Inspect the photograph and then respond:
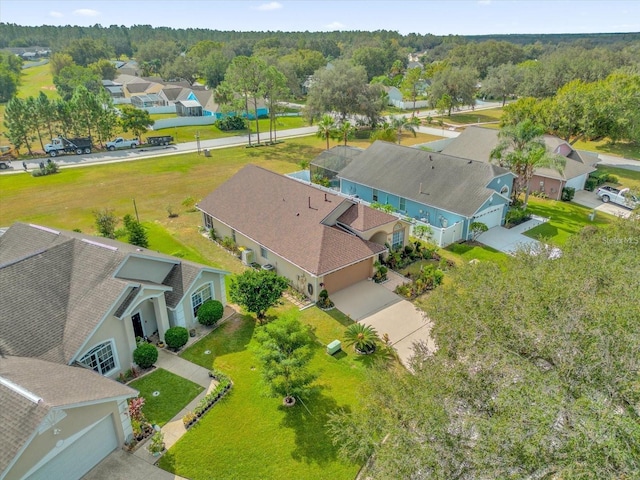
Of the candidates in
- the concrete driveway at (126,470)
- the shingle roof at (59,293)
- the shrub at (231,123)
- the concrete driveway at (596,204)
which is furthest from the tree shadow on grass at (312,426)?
the shrub at (231,123)

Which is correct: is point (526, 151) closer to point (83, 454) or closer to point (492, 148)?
point (492, 148)

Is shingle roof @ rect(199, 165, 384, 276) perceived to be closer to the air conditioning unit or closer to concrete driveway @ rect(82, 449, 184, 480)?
the air conditioning unit

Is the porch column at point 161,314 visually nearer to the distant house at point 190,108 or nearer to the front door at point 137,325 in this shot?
the front door at point 137,325

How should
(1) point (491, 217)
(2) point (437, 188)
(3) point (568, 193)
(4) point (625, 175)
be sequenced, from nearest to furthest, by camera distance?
(1) point (491, 217) → (2) point (437, 188) → (3) point (568, 193) → (4) point (625, 175)

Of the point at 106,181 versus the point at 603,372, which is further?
the point at 106,181

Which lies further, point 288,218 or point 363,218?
point 288,218

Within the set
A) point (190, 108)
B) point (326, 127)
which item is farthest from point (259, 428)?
point (190, 108)

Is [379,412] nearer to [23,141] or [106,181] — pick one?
[106,181]

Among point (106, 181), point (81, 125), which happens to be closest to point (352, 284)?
point (106, 181)
